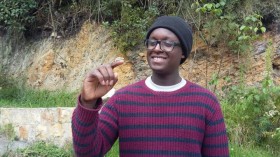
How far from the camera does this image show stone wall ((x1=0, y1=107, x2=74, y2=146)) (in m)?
5.51

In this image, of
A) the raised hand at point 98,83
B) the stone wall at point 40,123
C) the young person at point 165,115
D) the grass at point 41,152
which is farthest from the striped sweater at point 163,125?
the stone wall at point 40,123

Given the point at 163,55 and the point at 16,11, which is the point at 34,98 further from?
the point at 163,55

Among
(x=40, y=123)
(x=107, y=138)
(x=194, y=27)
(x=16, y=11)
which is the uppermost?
(x=107, y=138)

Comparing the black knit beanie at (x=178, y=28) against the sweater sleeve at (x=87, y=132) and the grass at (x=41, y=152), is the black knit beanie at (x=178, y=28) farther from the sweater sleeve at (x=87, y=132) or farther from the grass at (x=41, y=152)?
the grass at (x=41, y=152)

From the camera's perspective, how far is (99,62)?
7492 millimetres

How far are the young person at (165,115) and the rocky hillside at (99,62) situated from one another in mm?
3761

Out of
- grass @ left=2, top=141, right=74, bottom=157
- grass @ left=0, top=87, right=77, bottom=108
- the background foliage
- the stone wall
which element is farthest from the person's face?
grass @ left=0, top=87, right=77, bottom=108

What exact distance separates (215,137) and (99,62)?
540cm

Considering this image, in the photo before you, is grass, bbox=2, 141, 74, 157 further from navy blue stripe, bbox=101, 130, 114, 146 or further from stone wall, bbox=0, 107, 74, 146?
navy blue stripe, bbox=101, 130, 114, 146

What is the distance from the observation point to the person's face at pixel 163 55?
2160 mm

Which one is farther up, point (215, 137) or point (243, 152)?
point (215, 137)

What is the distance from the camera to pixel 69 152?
199 inches

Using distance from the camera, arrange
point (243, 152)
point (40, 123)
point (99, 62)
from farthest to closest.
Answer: point (99, 62) < point (40, 123) < point (243, 152)

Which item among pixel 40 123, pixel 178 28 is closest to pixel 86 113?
pixel 178 28
